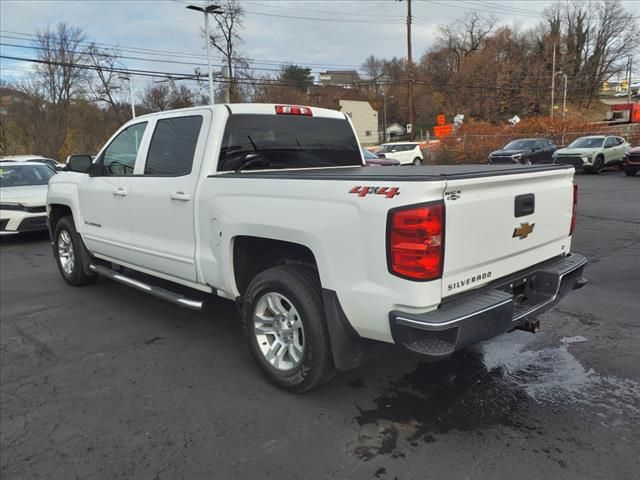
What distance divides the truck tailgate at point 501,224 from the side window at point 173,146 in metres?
2.33

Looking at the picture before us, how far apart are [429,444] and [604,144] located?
2355 centimetres

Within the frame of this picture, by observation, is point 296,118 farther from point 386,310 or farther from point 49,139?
point 49,139

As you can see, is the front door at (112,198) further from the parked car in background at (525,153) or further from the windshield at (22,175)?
the parked car in background at (525,153)

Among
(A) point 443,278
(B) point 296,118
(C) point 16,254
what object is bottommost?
(C) point 16,254

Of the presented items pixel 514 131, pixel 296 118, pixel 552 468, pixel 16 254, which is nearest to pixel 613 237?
pixel 296 118

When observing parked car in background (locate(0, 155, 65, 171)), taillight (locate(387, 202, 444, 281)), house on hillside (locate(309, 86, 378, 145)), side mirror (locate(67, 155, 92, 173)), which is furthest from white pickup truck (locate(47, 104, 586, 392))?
house on hillside (locate(309, 86, 378, 145))

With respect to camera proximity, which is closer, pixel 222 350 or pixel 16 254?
pixel 222 350

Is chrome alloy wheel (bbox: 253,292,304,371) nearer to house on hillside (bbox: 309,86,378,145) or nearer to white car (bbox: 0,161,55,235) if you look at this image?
white car (bbox: 0,161,55,235)

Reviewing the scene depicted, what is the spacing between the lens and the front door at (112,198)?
4.90 meters

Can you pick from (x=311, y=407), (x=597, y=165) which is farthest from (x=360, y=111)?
(x=311, y=407)

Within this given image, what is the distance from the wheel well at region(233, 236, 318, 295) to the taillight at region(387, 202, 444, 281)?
0.98 m

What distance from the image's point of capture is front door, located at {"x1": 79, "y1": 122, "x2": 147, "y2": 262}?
4.90 metres

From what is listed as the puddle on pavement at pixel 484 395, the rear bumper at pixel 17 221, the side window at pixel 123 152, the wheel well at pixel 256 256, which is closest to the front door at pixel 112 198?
the side window at pixel 123 152

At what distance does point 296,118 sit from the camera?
4.57 m
